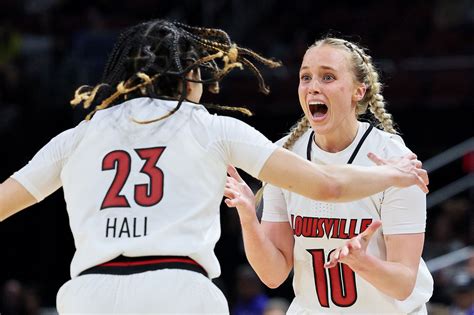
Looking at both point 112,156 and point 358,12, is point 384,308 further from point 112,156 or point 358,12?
point 358,12

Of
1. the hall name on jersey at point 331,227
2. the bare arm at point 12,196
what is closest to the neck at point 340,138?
the hall name on jersey at point 331,227

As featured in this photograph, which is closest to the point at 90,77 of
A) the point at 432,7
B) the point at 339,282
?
the point at 432,7

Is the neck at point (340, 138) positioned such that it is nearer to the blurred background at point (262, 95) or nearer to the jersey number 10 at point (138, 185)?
the jersey number 10 at point (138, 185)

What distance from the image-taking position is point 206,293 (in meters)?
3.29

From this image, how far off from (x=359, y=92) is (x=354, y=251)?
0.93m

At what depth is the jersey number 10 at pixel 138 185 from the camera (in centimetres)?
333

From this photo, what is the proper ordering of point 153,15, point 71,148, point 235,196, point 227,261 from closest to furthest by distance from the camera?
1. point 71,148
2. point 235,196
3. point 227,261
4. point 153,15

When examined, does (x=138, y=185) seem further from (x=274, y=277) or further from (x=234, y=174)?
(x=274, y=277)

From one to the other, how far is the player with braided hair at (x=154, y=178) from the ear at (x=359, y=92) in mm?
885

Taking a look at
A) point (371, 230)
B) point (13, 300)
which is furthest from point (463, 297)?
point (13, 300)

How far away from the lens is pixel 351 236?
14.1ft

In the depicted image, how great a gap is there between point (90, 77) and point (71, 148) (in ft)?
30.1

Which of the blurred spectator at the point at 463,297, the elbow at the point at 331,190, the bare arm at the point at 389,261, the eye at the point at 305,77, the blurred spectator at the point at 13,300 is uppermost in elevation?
the eye at the point at 305,77

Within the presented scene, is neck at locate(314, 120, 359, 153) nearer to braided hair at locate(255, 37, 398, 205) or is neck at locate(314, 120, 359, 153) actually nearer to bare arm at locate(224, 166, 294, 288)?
braided hair at locate(255, 37, 398, 205)
